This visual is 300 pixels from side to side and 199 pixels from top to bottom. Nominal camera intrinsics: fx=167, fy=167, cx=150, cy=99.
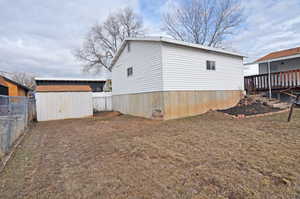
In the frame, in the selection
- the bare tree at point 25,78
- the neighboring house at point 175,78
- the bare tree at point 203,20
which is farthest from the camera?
the bare tree at point 25,78

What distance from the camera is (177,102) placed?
962 centimetres

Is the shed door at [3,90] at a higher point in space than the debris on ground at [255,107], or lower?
higher

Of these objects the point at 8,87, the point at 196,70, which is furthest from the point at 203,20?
the point at 8,87

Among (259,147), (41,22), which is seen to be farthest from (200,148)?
→ (41,22)

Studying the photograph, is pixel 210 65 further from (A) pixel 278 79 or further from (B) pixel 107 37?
(B) pixel 107 37

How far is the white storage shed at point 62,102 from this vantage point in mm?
11555

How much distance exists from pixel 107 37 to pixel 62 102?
19.9 metres

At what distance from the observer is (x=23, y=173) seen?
3.21 m

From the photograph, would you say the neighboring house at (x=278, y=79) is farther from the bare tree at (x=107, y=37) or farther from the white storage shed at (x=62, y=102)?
the bare tree at (x=107, y=37)

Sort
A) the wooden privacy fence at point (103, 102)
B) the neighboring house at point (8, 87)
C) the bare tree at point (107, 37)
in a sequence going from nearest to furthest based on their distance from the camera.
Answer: the neighboring house at point (8, 87) < the wooden privacy fence at point (103, 102) < the bare tree at point (107, 37)

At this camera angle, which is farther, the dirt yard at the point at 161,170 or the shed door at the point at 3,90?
the shed door at the point at 3,90

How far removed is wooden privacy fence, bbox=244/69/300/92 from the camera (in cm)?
1174

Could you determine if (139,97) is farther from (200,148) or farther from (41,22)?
(41,22)

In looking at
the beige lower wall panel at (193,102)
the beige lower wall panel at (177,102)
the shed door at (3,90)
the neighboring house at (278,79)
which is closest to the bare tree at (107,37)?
the shed door at (3,90)
